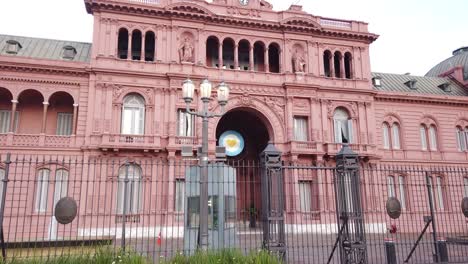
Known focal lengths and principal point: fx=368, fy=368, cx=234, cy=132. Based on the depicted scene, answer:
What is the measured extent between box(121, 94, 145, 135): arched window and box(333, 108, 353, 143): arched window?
14.0 meters

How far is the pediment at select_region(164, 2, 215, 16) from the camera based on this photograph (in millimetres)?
25172

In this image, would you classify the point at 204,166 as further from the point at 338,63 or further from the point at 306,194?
the point at 338,63

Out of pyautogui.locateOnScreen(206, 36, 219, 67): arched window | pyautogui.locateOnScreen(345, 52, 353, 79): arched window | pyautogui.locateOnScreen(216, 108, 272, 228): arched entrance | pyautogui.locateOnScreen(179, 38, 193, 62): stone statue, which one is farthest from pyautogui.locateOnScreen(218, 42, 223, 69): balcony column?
pyautogui.locateOnScreen(345, 52, 353, 79): arched window

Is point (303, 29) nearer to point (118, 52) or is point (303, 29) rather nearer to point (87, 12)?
point (118, 52)

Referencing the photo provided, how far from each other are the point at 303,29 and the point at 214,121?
10032 mm

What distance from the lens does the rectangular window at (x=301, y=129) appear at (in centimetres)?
2673

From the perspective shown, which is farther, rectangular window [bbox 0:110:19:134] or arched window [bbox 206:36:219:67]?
arched window [bbox 206:36:219:67]

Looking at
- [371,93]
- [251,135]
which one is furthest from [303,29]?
[251,135]

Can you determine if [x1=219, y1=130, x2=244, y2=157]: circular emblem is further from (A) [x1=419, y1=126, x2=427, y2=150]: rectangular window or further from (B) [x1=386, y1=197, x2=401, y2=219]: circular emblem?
(B) [x1=386, y1=197, x2=401, y2=219]: circular emblem

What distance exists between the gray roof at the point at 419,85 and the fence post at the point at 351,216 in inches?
900

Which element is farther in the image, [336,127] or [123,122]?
[336,127]

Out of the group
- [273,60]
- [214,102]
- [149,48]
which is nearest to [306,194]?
[214,102]

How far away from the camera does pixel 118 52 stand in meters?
25.9

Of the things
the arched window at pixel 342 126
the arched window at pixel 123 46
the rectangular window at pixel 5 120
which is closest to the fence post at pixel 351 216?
the arched window at pixel 342 126
